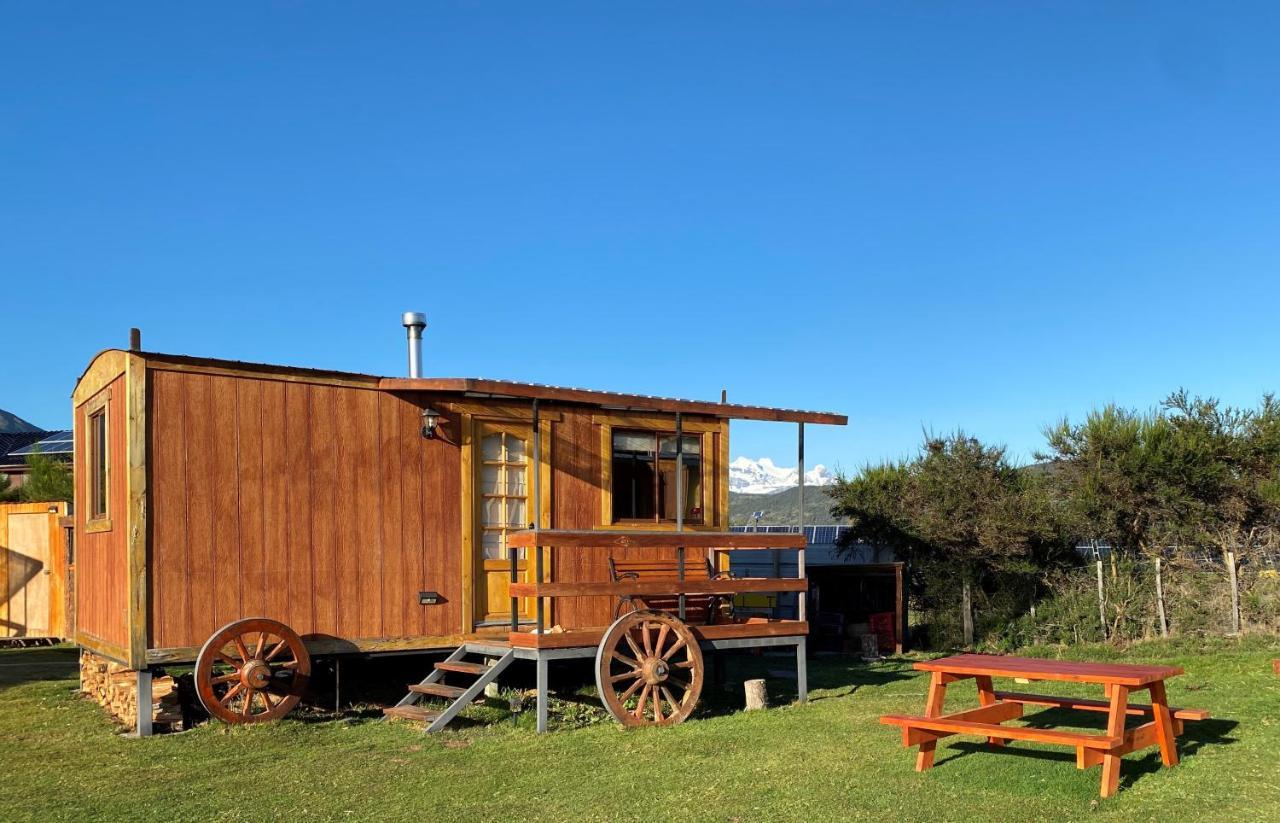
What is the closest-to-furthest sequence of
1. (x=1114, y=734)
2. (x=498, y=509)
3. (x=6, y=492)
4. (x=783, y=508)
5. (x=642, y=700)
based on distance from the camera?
(x=1114, y=734) → (x=642, y=700) → (x=498, y=509) → (x=6, y=492) → (x=783, y=508)

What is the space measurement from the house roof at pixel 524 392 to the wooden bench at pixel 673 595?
156 centimetres

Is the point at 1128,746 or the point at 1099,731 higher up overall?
the point at 1128,746

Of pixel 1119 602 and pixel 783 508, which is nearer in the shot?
pixel 1119 602

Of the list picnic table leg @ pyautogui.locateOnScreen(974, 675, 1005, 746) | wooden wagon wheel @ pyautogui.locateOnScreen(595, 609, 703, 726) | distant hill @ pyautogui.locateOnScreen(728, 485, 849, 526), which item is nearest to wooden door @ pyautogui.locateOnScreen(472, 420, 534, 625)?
Result: wooden wagon wheel @ pyautogui.locateOnScreen(595, 609, 703, 726)

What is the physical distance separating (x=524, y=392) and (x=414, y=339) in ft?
5.33

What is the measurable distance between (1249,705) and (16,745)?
383 inches

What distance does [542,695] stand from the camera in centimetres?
943

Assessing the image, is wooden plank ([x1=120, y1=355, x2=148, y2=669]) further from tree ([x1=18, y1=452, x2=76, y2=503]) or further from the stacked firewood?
tree ([x1=18, y1=452, x2=76, y2=503])

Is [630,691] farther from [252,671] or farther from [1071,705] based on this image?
[1071,705]

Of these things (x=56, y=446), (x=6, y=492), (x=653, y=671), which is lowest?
(x=653, y=671)

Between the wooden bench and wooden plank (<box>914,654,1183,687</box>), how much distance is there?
139 inches

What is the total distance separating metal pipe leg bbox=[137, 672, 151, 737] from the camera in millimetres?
9102

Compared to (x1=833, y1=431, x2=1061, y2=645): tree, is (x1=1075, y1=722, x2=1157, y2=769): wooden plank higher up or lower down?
lower down

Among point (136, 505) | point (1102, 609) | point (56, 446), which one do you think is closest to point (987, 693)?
point (136, 505)
